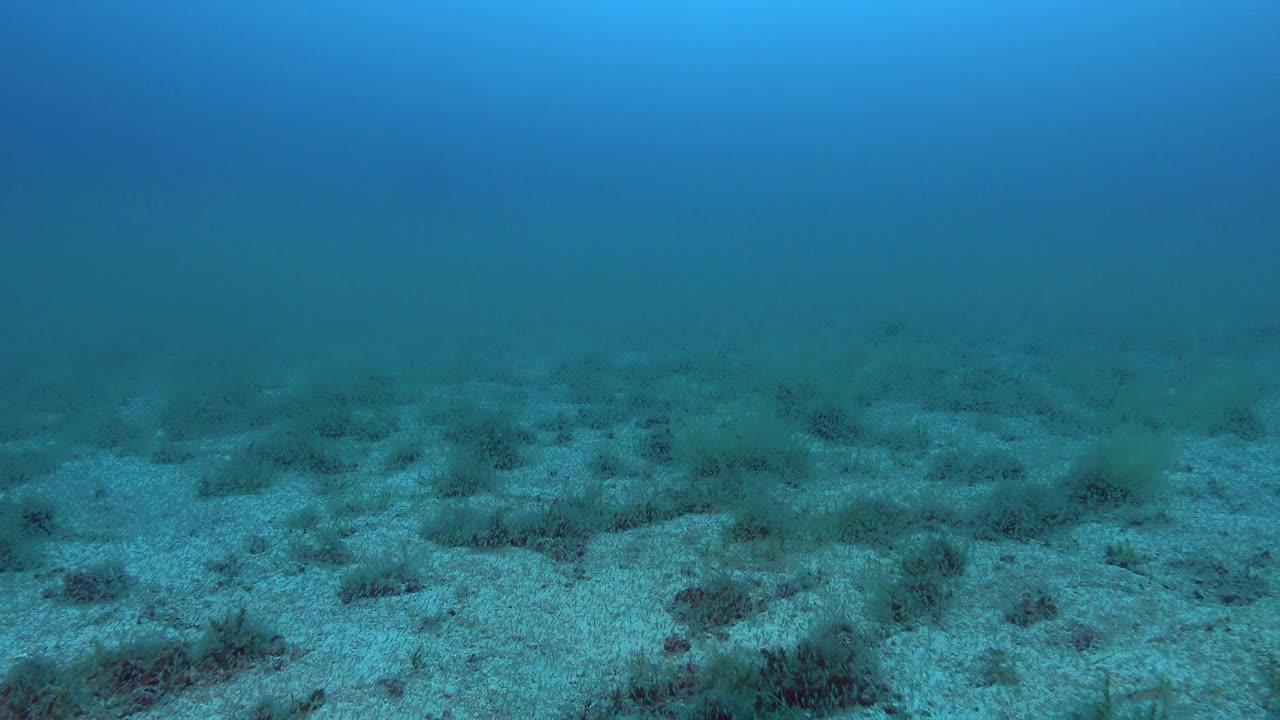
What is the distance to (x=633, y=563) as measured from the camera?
6598 mm

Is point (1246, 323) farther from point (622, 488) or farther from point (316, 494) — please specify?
point (316, 494)

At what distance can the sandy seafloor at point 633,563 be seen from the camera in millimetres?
4742

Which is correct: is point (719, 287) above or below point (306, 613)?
below

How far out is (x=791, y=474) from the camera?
338 inches

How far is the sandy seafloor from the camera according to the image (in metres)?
4.74

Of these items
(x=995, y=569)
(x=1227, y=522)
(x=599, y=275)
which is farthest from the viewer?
(x=599, y=275)

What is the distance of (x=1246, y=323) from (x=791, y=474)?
22048 millimetres

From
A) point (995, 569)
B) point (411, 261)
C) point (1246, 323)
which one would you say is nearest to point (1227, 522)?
point (995, 569)

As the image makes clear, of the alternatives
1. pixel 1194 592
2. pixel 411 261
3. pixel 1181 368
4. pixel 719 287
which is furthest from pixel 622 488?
pixel 411 261

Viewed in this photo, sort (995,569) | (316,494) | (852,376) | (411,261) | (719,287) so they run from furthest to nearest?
(411,261)
(719,287)
(852,376)
(316,494)
(995,569)

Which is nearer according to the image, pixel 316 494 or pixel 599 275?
pixel 316 494

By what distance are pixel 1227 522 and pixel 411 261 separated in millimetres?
56275

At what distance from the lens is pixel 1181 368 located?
48.6ft

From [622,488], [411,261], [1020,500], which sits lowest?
[411,261]
